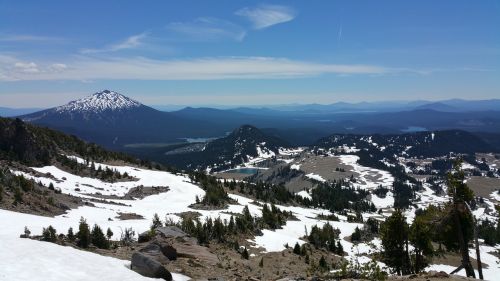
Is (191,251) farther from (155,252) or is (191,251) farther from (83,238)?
(83,238)

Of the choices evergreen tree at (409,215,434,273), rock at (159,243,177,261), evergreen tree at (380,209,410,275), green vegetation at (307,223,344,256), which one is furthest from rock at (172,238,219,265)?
green vegetation at (307,223,344,256)

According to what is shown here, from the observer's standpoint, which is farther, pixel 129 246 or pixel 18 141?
pixel 18 141

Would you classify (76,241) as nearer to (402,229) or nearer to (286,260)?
(286,260)

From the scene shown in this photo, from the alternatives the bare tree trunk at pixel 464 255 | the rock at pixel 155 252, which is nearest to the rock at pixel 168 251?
the rock at pixel 155 252

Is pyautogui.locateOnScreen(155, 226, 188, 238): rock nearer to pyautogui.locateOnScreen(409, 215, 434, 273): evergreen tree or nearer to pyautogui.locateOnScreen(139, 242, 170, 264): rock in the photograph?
pyautogui.locateOnScreen(139, 242, 170, 264): rock

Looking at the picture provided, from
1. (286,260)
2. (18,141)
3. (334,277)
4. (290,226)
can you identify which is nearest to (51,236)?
(334,277)

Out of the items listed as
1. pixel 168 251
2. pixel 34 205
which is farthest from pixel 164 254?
pixel 34 205

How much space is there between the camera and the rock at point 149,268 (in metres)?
22.0

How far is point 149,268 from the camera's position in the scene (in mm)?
22109

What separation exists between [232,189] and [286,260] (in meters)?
68.1

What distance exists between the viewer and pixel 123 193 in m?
75.2

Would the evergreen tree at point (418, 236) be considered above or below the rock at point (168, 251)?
below

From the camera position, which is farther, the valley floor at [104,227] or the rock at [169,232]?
the rock at [169,232]

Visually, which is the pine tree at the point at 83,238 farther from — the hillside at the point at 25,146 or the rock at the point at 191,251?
the hillside at the point at 25,146
